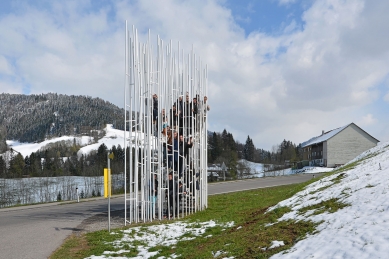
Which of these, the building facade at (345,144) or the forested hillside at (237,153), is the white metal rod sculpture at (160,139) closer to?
the forested hillside at (237,153)

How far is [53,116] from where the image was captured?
14800cm

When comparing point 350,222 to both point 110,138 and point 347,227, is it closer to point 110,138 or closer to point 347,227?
point 347,227

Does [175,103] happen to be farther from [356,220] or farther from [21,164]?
[21,164]

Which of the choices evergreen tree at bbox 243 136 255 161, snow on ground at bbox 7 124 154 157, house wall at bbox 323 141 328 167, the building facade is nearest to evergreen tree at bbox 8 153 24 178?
snow on ground at bbox 7 124 154 157

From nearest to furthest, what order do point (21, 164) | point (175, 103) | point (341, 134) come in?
point (175, 103), point (341, 134), point (21, 164)

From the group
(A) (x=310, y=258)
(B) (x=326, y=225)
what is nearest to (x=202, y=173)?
(B) (x=326, y=225)

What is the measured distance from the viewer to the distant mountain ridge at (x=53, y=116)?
13427 centimetres

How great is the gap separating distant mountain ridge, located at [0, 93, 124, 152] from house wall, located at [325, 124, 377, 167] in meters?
81.1

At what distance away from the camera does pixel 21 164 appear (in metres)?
70.5

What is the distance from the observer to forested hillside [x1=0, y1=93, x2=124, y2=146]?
13438 centimetres

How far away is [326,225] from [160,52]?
27.9ft

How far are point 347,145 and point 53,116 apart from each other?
12596cm

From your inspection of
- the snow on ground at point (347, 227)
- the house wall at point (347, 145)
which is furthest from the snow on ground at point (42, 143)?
the snow on ground at point (347, 227)

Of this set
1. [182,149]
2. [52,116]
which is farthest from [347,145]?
[52,116]
